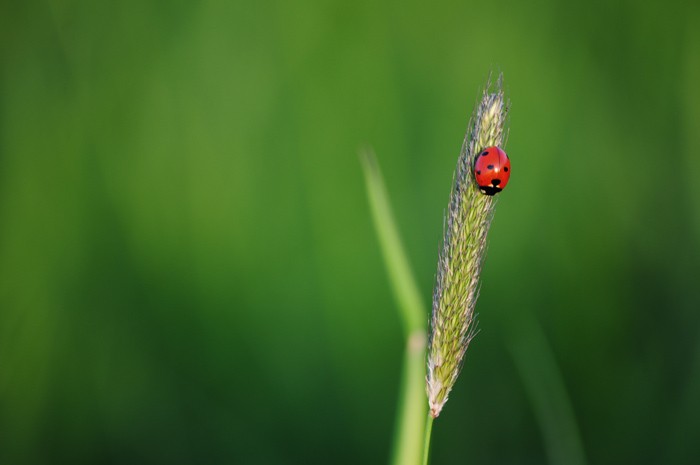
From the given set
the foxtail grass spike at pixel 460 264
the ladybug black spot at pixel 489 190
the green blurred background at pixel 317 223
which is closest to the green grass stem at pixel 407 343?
the foxtail grass spike at pixel 460 264

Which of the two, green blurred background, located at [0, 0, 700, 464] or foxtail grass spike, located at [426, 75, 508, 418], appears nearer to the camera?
foxtail grass spike, located at [426, 75, 508, 418]

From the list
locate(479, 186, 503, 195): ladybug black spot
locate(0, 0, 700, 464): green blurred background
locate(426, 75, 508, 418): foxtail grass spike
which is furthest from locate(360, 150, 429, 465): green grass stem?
locate(0, 0, 700, 464): green blurred background

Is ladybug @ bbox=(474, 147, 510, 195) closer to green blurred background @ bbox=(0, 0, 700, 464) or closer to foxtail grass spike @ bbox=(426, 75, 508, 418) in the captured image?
foxtail grass spike @ bbox=(426, 75, 508, 418)

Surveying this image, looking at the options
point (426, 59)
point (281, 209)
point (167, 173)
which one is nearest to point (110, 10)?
point (167, 173)

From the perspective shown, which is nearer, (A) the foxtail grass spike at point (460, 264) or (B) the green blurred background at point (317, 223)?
(A) the foxtail grass spike at point (460, 264)

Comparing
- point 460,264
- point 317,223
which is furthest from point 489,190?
point 317,223

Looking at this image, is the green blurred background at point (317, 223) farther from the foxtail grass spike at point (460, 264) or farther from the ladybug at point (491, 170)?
the foxtail grass spike at point (460, 264)

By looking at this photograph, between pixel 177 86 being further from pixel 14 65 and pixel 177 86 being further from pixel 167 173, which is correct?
pixel 14 65
